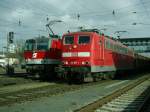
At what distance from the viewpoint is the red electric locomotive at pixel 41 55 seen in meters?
25.5

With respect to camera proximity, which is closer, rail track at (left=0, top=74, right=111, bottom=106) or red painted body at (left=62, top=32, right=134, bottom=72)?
rail track at (left=0, top=74, right=111, bottom=106)

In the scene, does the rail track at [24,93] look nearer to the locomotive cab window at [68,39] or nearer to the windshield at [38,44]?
the locomotive cab window at [68,39]

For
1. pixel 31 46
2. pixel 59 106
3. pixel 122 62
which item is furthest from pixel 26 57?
pixel 59 106

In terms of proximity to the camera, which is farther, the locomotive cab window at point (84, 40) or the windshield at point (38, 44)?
the windshield at point (38, 44)

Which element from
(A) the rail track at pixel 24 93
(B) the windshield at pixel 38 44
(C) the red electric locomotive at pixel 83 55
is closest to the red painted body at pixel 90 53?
→ (C) the red electric locomotive at pixel 83 55

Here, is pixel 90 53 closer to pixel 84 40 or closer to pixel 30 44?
pixel 84 40

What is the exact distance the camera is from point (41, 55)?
1005 inches

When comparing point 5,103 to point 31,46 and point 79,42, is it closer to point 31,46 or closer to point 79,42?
point 79,42

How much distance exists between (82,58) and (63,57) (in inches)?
59.4

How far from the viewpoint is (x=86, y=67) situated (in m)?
21.0

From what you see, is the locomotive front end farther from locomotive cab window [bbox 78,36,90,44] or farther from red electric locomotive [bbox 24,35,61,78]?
red electric locomotive [bbox 24,35,61,78]

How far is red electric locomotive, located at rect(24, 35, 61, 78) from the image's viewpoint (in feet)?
83.7

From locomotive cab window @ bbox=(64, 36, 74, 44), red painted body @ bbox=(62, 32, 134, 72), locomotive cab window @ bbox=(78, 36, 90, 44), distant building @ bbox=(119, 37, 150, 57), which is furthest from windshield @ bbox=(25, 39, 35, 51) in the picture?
distant building @ bbox=(119, 37, 150, 57)

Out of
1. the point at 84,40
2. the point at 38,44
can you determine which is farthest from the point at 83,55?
the point at 38,44
